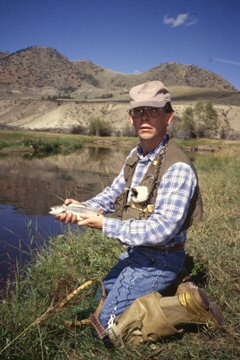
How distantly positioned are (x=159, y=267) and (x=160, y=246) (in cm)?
19

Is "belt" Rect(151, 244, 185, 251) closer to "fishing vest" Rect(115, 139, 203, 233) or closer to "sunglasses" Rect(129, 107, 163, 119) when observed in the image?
"fishing vest" Rect(115, 139, 203, 233)

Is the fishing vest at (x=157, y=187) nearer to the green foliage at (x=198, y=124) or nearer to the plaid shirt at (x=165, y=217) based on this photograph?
the plaid shirt at (x=165, y=217)

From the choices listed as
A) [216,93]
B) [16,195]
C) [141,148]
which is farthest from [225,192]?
[216,93]

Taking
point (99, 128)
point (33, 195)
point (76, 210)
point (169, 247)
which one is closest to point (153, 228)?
point (169, 247)

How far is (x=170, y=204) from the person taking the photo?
3299 mm


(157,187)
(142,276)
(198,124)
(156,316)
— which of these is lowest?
Answer: (156,316)

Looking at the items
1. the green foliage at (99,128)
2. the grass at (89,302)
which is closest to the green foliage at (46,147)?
the grass at (89,302)

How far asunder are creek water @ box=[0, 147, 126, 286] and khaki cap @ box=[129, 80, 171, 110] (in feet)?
9.65

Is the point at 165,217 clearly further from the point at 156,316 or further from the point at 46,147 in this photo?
the point at 46,147

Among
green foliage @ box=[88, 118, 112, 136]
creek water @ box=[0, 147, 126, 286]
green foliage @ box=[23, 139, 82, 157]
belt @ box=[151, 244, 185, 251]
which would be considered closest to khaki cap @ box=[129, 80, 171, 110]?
belt @ box=[151, 244, 185, 251]

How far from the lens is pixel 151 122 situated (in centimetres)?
363

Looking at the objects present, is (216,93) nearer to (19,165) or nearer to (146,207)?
(19,165)

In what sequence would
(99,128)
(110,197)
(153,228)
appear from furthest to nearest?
(99,128) < (110,197) < (153,228)

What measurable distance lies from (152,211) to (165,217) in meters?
0.25
